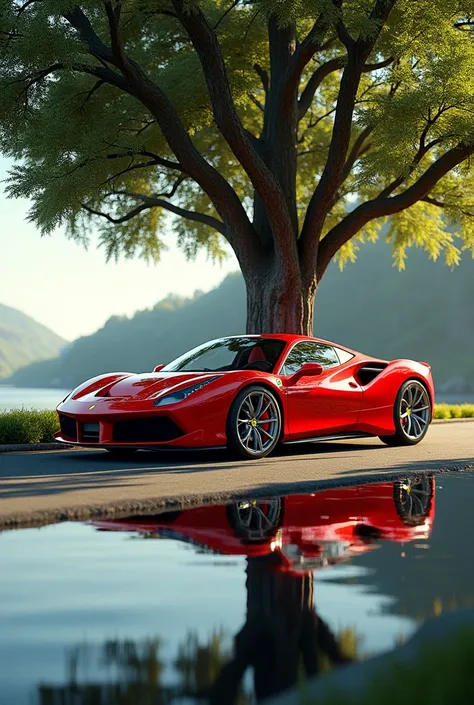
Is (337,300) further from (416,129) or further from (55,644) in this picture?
(55,644)

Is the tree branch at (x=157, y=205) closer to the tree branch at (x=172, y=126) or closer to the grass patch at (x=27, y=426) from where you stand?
the tree branch at (x=172, y=126)

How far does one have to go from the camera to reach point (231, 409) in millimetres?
11219

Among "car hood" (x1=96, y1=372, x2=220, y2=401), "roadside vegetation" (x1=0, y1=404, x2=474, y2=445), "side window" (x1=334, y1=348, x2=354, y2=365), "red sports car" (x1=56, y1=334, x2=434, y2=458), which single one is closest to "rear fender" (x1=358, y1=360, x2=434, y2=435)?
"red sports car" (x1=56, y1=334, x2=434, y2=458)

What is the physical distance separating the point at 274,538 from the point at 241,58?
16.6m

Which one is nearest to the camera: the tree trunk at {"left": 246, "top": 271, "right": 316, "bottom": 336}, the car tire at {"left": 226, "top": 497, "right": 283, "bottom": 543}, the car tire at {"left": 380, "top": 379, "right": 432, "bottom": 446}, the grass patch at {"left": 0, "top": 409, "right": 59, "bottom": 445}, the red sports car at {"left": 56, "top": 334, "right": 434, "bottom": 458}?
the car tire at {"left": 226, "top": 497, "right": 283, "bottom": 543}

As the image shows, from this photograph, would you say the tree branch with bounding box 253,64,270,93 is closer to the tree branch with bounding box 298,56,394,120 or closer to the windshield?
the tree branch with bounding box 298,56,394,120

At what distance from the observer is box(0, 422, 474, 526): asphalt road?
744 cm

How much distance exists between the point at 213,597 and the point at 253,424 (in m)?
6.84

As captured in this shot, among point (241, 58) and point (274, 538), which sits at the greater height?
point (241, 58)

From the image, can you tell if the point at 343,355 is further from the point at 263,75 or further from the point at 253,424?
the point at 263,75

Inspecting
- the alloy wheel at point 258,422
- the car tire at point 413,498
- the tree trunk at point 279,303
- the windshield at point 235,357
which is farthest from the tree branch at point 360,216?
the car tire at point 413,498

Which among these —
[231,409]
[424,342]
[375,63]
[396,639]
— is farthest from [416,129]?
[424,342]

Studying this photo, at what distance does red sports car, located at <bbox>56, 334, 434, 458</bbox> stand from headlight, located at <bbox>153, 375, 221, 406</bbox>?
0.01 m

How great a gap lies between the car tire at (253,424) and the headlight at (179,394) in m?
0.40
